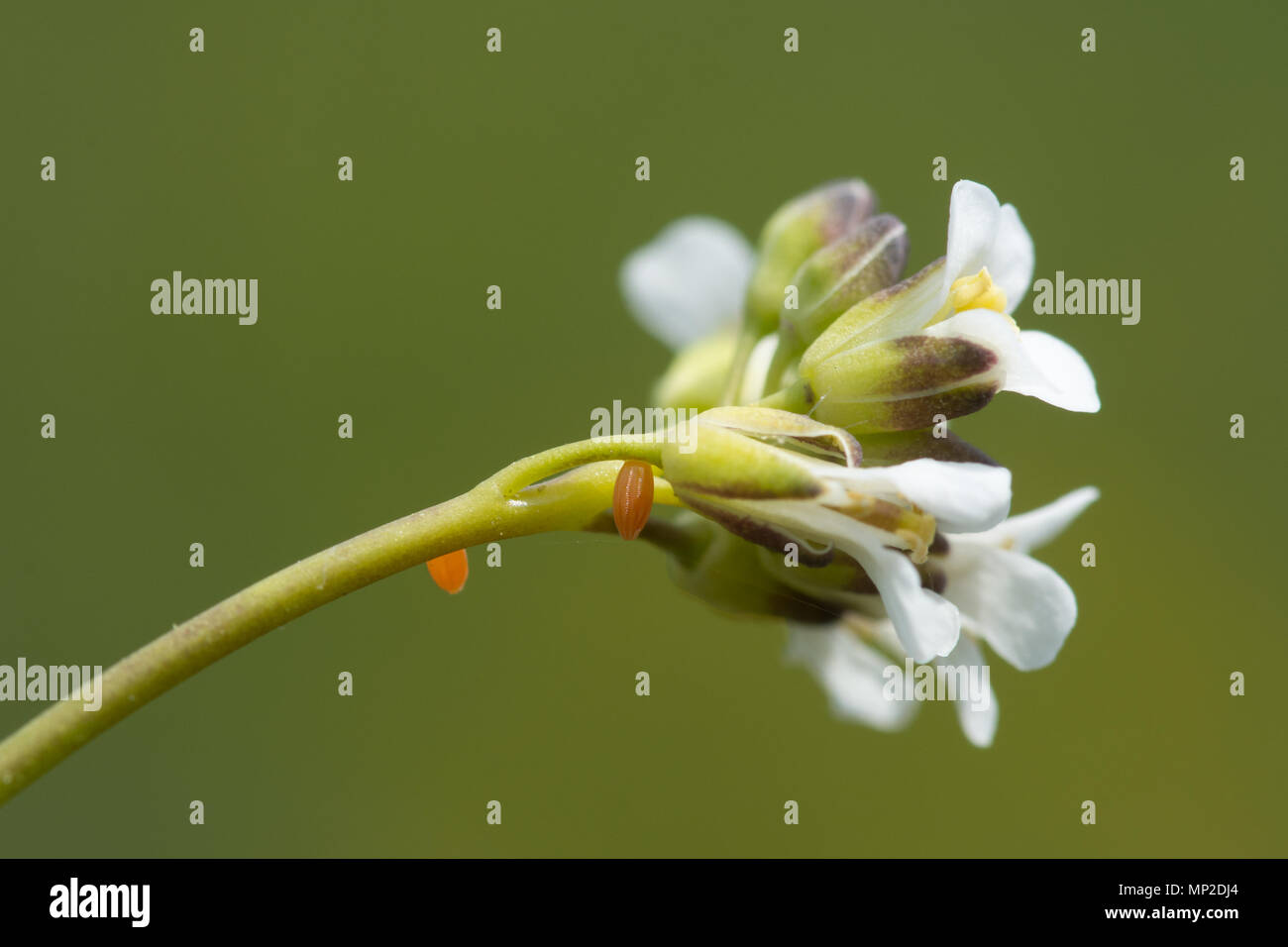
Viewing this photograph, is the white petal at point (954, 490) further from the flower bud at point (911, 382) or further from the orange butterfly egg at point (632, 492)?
the orange butterfly egg at point (632, 492)

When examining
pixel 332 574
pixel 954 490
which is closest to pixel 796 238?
pixel 954 490

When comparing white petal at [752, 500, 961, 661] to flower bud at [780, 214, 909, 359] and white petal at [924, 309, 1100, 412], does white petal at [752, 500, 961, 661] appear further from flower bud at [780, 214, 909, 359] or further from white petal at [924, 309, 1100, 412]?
flower bud at [780, 214, 909, 359]

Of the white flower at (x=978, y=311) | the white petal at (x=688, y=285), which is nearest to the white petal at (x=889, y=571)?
the white flower at (x=978, y=311)

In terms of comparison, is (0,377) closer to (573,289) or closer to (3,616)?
(3,616)

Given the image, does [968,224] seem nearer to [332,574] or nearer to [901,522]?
[901,522]

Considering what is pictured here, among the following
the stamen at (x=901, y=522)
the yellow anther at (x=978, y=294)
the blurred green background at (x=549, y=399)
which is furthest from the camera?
the blurred green background at (x=549, y=399)

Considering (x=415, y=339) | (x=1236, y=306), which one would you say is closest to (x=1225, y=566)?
(x=1236, y=306)
